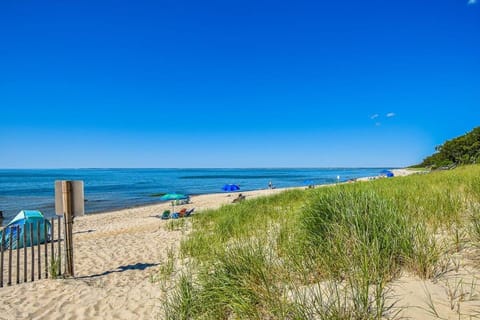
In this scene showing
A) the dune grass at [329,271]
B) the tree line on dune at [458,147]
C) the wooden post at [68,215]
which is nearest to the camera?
the dune grass at [329,271]

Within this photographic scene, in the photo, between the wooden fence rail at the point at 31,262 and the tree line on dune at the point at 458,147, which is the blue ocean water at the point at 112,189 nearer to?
the wooden fence rail at the point at 31,262

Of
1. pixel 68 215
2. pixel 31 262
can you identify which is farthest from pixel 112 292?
pixel 31 262

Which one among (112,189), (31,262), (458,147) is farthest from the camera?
(112,189)

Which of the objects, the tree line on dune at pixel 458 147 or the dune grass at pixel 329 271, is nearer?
the dune grass at pixel 329 271

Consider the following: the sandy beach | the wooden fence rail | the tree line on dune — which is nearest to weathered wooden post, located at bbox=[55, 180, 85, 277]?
the wooden fence rail

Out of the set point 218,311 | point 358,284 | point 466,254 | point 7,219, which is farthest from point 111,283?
point 7,219

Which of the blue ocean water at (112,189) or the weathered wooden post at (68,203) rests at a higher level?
the weathered wooden post at (68,203)

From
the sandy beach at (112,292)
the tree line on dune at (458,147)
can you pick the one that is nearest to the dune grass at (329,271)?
the sandy beach at (112,292)

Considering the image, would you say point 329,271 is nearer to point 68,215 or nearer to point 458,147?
point 68,215

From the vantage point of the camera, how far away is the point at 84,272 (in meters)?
6.67

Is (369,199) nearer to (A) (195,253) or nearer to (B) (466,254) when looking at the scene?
(B) (466,254)

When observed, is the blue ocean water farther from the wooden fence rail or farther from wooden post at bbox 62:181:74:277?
wooden post at bbox 62:181:74:277

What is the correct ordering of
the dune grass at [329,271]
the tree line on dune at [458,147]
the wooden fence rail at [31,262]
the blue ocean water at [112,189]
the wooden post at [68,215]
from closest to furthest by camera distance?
the dune grass at [329,271], the wooden fence rail at [31,262], the wooden post at [68,215], the blue ocean water at [112,189], the tree line on dune at [458,147]

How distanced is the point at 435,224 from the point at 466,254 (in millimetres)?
1039
